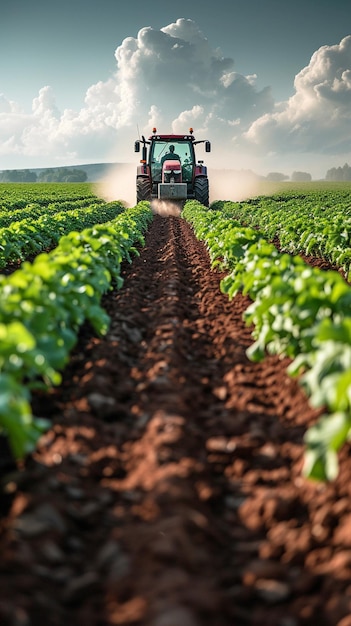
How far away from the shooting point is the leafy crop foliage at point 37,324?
261cm

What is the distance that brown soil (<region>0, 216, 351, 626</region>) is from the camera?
2309 millimetres

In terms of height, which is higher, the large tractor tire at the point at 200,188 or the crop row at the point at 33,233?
the large tractor tire at the point at 200,188

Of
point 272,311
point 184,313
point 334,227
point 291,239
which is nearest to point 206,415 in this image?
point 272,311

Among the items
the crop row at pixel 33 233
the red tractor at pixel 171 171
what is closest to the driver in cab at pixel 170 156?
the red tractor at pixel 171 171

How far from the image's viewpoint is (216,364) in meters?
5.16

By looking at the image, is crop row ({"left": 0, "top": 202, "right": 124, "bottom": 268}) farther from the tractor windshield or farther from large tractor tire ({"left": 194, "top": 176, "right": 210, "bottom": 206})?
large tractor tire ({"left": 194, "top": 176, "right": 210, "bottom": 206})

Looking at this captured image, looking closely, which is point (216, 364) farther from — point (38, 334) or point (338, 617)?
point (338, 617)

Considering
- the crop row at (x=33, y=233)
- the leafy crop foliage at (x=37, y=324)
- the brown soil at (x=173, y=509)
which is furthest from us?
the crop row at (x=33, y=233)

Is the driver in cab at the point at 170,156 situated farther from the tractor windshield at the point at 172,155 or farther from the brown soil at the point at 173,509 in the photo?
the brown soil at the point at 173,509

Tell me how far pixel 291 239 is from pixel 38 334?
29.6ft

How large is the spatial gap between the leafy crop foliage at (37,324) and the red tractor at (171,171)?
48.8 ft

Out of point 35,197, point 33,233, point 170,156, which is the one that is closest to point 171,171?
point 170,156

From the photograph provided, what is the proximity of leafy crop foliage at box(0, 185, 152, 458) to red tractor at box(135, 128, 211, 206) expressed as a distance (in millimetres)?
14861

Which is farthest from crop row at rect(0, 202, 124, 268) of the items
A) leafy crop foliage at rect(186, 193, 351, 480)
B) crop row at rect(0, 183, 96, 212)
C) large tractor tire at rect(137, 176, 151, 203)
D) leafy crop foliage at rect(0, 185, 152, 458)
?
crop row at rect(0, 183, 96, 212)
